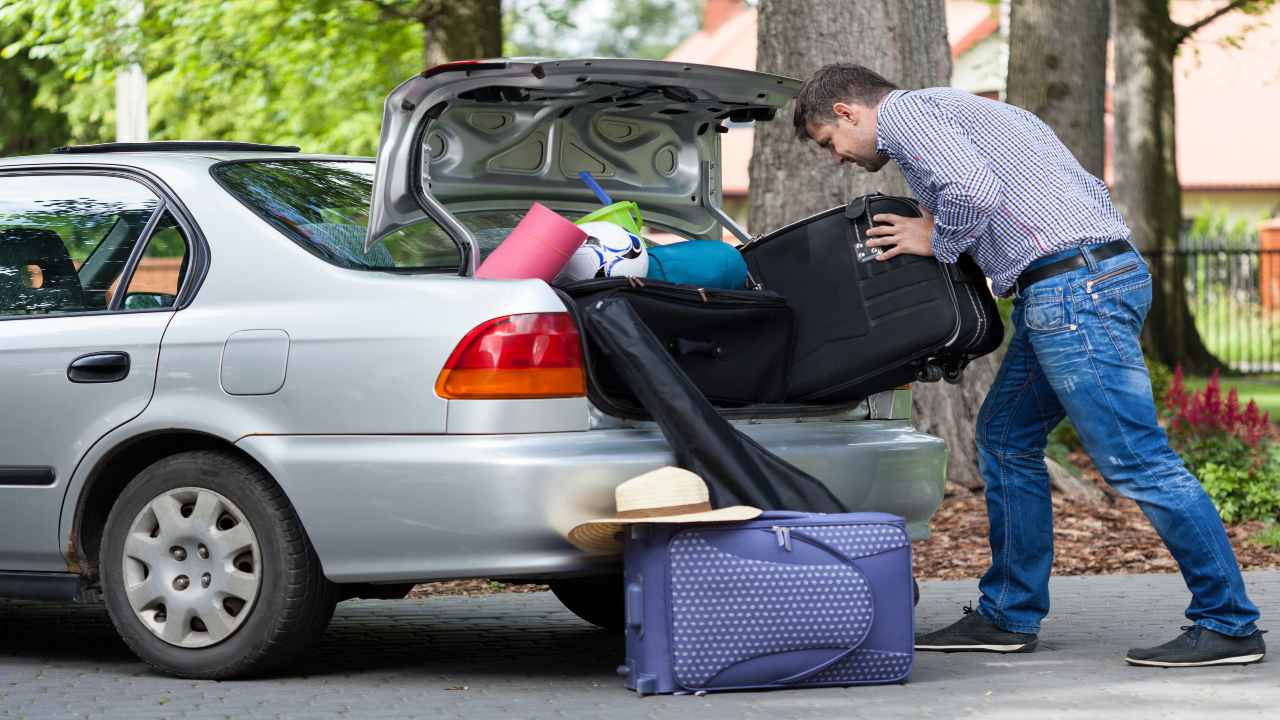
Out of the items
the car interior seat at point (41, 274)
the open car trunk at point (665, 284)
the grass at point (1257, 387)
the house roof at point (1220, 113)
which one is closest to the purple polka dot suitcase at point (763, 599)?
the open car trunk at point (665, 284)

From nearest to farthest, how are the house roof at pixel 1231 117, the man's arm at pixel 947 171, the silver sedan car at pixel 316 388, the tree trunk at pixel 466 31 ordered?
the silver sedan car at pixel 316 388, the man's arm at pixel 947 171, the tree trunk at pixel 466 31, the house roof at pixel 1231 117

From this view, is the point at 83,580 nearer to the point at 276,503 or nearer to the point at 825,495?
the point at 276,503

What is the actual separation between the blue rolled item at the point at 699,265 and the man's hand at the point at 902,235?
468 mm

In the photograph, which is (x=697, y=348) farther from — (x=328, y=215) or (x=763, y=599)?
(x=328, y=215)

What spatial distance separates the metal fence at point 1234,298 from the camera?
23.3 meters

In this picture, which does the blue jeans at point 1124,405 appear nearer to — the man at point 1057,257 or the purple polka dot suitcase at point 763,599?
the man at point 1057,257

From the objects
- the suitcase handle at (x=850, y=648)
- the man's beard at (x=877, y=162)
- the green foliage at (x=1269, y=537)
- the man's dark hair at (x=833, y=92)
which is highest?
the man's dark hair at (x=833, y=92)

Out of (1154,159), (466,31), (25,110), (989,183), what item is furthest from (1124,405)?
(25,110)

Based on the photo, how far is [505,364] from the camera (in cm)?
493

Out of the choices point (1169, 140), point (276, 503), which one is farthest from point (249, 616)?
point (1169, 140)

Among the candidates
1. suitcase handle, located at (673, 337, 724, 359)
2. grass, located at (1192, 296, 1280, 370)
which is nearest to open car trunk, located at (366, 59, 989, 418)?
suitcase handle, located at (673, 337, 724, 359)

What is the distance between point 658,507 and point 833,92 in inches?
55.3

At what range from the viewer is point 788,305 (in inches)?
220

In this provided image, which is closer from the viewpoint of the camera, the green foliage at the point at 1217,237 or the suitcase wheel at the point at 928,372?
the suitcase wheel at the point at 928,372
